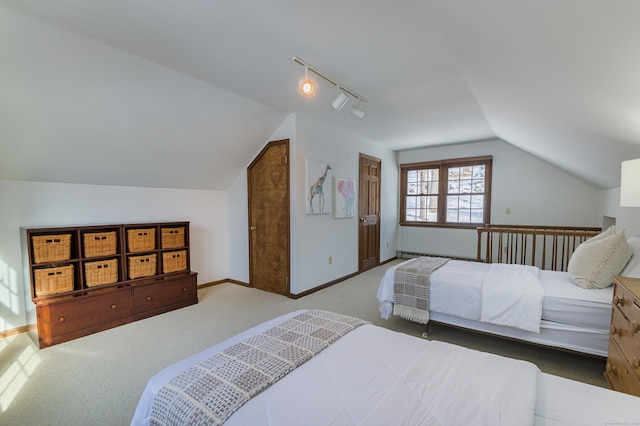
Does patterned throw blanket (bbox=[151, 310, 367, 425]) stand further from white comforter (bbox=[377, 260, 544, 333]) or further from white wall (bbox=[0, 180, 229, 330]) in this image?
white wall (bbox=[0, 180, 229, 330])

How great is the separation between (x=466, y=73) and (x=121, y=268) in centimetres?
393

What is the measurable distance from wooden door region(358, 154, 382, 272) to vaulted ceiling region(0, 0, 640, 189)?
1690 mm

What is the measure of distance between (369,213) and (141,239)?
11.9 feet

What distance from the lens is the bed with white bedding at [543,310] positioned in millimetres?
2068

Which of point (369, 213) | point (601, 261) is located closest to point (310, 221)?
point (369, 213)

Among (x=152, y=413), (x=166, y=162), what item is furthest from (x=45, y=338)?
(x=152, y=413)

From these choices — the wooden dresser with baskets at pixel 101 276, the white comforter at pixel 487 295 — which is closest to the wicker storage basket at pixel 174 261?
the wooden dresser with baskets at pixel 101 276

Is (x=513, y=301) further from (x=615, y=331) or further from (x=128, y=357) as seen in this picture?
(x=128, y=357)

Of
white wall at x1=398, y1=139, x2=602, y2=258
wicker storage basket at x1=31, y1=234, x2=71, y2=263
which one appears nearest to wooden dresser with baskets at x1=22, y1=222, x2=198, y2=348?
wicker storage basket at x1=31, y1=234, x2=71, y2=263

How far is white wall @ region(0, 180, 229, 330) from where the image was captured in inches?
109

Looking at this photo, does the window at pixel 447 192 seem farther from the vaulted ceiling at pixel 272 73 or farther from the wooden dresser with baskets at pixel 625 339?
the wooden dresser with baskets at pixel 625 339

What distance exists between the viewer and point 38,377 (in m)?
2.12

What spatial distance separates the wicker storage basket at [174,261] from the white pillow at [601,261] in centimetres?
406

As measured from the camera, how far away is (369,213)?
5.33 meters
